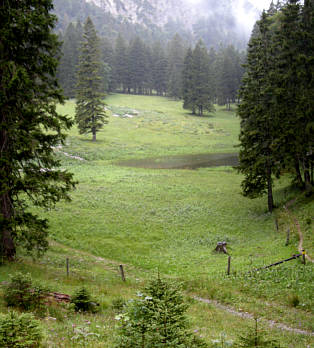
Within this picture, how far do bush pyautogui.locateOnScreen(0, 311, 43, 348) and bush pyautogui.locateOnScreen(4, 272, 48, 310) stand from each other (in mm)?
3814

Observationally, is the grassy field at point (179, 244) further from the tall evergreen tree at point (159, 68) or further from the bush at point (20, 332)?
the tall evergreen tree at point (159, 68)

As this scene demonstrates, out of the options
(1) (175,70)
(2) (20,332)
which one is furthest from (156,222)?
(1) (175,70)

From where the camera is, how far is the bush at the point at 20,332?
5.30m

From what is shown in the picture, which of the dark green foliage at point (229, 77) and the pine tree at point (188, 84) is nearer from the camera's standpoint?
the pine tree at point (188, 84)

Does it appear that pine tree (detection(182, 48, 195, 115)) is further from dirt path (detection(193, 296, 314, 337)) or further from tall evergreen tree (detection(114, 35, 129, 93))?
dirt path (detection(193, 296, 314, 337))

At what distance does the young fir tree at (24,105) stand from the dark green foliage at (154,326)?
357 inches

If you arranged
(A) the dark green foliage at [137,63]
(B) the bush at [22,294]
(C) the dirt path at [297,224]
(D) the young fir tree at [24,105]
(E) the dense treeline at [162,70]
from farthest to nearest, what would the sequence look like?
1. (A) the dark green foliage at [137,63]
2. (E) the dense treeline at [162,70]
3. (C) the dirt path at [297,224]
4. (D) the young fir tree at [24,105]
5. (B) the bush at [22,294]

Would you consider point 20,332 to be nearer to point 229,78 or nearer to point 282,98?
point 282,98

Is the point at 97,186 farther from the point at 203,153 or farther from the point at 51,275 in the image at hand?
the point at 203,153

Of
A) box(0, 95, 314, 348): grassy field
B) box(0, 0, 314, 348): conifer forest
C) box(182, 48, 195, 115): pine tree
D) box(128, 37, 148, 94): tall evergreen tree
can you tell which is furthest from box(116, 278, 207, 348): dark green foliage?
box(128, 37, 148, 94): tall evergreen tree

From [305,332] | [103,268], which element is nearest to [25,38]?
[103,268]

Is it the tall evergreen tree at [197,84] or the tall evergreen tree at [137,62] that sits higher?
the tall evergreen tree at [137,62]

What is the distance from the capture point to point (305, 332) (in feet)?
35.1

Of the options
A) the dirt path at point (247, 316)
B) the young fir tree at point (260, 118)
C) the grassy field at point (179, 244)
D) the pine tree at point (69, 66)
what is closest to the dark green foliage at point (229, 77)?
the pine tree at point (69, 66)
